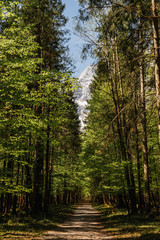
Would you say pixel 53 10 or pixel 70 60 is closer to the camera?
pixel 53 10

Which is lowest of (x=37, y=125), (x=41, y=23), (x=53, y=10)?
(x=37, y=125)

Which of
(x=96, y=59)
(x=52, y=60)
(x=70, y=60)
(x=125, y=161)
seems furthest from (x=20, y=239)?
(x=70, y=60)

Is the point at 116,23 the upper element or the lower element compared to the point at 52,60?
lower

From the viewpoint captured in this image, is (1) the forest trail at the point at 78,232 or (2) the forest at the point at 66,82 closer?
(2) the forest at the point at 66,82

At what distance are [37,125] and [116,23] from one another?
6.15 m

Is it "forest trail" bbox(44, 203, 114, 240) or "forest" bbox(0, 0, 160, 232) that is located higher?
"forest" bbox(0, 0, 160, 232)

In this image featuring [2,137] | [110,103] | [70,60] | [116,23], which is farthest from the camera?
[110,103]

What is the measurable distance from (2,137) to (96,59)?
6.47 meters

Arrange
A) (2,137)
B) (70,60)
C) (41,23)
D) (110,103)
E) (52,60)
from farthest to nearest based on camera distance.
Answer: (110,103), (70,60), (52,60), (41,23), (2,137)

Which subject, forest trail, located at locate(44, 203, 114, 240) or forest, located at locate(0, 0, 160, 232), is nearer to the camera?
forest, located at locate(0, 0, 160, 232)

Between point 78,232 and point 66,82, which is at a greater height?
point 66,82

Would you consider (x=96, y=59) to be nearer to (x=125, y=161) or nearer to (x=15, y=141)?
(x=15, y=141)

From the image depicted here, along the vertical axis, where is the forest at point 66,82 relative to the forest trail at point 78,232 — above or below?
above

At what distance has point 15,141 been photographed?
10617 millimetres
